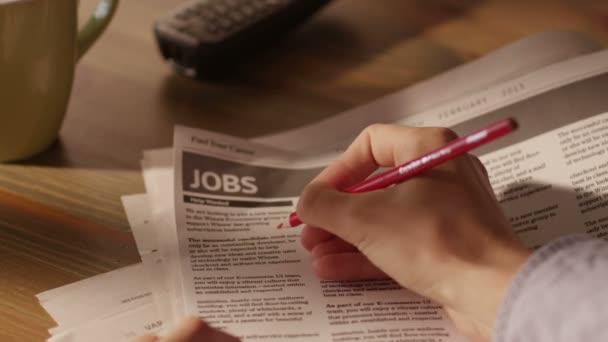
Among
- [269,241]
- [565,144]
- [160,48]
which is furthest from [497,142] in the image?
[160,48]

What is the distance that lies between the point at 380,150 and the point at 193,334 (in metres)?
0.16

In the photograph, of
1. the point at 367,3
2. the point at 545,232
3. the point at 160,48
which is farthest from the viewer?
the point at 367,3

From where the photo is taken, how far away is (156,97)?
68cm

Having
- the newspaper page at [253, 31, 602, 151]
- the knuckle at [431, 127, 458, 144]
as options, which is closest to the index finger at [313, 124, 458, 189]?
the knuckle at [431, 127, 458, 144]

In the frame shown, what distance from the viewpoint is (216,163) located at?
0.58m

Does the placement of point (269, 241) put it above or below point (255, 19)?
below

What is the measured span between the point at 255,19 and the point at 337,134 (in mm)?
148

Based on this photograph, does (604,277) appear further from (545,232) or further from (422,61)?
(422,61)

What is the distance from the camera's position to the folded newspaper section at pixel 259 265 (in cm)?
44

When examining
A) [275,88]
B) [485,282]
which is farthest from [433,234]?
[275,88]

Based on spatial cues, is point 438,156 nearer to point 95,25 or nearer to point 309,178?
point 309,178

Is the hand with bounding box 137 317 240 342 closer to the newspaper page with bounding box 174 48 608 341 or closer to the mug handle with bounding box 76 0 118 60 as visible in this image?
the newspaper page with bounding box 174 48 608 341

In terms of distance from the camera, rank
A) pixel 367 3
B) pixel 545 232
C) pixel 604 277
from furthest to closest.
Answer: pixel 367 3 < pixel 545 232 < pixel 604 277

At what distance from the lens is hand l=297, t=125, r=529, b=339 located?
41 cm
